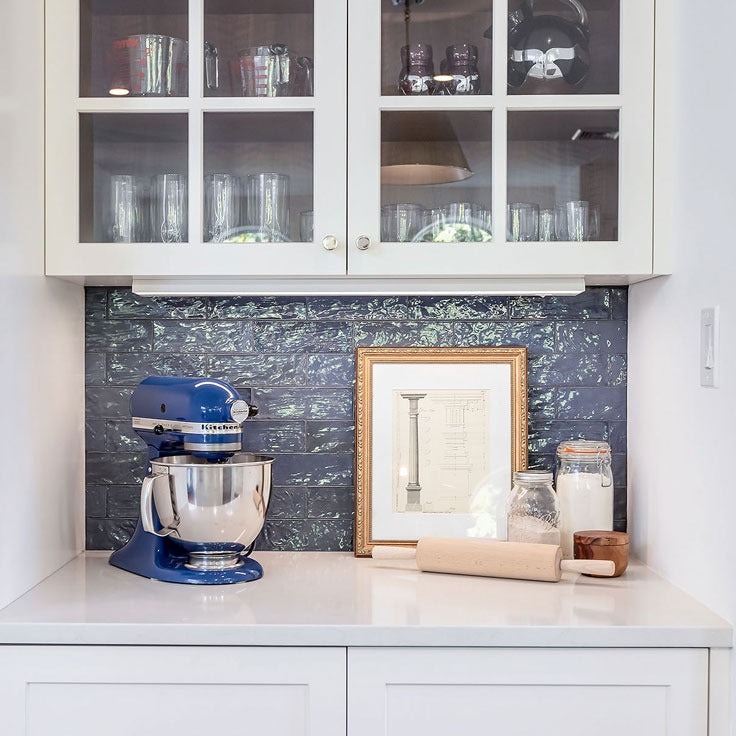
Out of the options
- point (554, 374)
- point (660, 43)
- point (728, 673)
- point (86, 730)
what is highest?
point (660, 43)

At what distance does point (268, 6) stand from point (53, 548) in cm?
115

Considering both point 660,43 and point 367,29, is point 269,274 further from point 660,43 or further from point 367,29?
point 660,43

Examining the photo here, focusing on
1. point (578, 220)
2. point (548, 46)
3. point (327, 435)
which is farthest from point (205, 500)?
point (548, 46)

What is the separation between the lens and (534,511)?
1866 mm

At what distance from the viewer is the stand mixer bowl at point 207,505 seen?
1.70 m

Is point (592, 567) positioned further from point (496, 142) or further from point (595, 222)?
point (496, 142)

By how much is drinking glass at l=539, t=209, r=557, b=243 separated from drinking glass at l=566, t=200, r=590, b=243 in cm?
3

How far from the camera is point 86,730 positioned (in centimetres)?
149

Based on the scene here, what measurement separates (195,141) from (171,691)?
100 cm

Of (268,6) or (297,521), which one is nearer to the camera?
(268,6)

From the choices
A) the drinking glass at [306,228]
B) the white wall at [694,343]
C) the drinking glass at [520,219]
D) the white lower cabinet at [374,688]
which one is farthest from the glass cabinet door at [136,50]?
the white lower cabinet at [374,688]

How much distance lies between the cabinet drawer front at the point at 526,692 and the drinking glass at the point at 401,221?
0.77 m

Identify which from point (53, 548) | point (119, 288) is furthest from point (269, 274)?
point (53, 548)

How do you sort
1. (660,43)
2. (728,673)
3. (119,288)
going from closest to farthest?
(728,673), (660,43), (119,288)
